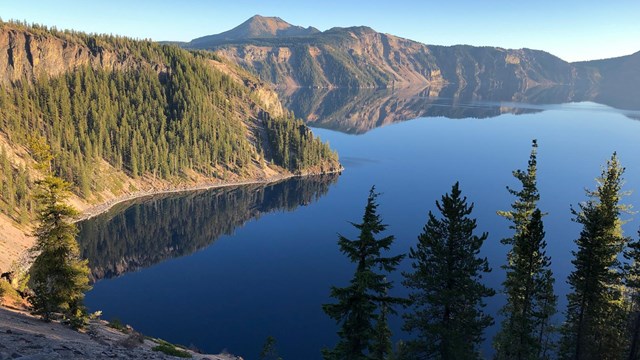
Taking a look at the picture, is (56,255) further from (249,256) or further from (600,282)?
(249,256)

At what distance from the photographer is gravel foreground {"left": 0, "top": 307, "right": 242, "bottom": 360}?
95.8 ft

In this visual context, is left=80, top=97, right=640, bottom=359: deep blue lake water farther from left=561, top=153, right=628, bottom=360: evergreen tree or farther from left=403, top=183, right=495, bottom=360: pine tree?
left=403, top=183, right=495, bottom=360: pine tree

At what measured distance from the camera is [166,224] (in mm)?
153250

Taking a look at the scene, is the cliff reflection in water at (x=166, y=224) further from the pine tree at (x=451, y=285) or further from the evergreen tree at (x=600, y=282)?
the evergreen tree at (x=600, y=282)

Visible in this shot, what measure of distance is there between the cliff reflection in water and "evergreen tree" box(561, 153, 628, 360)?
112715 mm

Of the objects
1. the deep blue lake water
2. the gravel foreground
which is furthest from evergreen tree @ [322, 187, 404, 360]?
the deep blue lake water

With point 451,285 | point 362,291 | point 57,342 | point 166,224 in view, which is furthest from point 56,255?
point 166,224

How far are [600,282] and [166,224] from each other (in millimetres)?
142644

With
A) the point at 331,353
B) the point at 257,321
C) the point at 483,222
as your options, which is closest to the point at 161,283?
the point at 257,321

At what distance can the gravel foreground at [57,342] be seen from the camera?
29.2m

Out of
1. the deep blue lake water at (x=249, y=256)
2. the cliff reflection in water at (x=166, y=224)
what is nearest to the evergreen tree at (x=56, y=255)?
the deep blue lake water at (x=249, y=256)

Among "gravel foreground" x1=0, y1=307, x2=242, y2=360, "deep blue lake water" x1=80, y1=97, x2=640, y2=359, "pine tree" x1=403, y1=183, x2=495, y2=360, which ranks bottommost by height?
"deep blue lake water" x1=80, y1=97, x2=640, y2=359

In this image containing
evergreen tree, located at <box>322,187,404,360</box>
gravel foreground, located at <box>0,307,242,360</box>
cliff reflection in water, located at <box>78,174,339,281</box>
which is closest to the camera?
evergreen tree, located at <box>322,187,404,360</box>

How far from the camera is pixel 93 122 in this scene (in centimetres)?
19725
